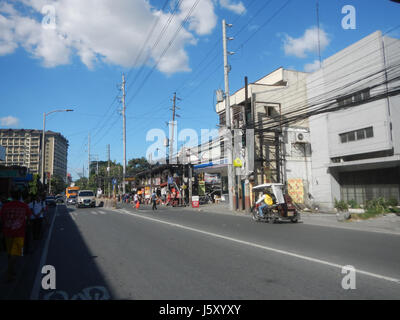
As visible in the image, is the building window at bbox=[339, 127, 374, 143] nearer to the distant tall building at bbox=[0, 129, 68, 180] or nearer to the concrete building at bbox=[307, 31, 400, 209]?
the concrete building at bbox=[307, 31, 400, 209]

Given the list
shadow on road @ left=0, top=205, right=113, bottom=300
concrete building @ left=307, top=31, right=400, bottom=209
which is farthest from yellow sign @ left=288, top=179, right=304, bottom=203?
shadow on road @ left=0, top=205, right=113, bottom=300

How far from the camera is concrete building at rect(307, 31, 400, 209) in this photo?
59.3 feet

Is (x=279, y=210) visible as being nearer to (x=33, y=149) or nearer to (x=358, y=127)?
(x=358, y=127)

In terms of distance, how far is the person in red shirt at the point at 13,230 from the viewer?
5957mm

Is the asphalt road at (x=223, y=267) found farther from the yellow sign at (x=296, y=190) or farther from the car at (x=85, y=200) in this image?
the car at (x=85, y=200)

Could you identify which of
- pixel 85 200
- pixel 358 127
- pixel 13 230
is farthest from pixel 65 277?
pixel 85 200

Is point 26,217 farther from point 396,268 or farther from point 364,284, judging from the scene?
point 396,268

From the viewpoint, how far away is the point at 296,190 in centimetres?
2566

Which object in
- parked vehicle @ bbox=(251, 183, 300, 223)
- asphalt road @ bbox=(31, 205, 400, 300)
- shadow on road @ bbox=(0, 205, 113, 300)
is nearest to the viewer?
asphalt road @ bbox=(31, 205, 400, 300)

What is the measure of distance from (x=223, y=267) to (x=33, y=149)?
399ft

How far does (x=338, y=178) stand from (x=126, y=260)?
19.3 metres

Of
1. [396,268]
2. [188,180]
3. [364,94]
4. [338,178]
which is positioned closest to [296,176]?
[338,178]

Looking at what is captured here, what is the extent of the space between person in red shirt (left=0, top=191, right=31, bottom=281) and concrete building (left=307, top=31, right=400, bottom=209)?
47.0 ft

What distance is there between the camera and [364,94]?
766 inches
